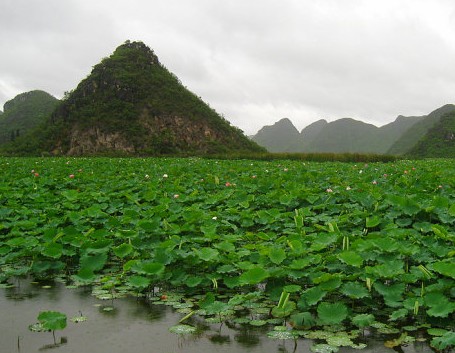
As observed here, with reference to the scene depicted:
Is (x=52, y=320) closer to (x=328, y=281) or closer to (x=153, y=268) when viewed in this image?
(x=153, y=268)

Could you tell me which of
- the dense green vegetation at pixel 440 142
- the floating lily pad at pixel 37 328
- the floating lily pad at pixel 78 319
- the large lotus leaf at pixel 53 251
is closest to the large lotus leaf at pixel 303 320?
the floating lily pad at pixel 78 319

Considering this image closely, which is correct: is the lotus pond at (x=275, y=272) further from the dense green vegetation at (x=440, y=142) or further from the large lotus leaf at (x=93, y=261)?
the dense green vegetation at (x=440, y=142)

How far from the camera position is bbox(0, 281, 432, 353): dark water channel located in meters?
2.55

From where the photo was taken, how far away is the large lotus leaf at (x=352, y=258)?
323 centimetres

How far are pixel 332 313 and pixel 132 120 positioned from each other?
70892mm

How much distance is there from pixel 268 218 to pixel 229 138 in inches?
2649

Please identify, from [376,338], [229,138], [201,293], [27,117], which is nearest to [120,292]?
[201,293]

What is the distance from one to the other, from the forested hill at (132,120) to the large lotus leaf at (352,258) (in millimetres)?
60070

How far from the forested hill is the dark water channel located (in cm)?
5955

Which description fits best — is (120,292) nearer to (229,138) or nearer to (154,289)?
(154,289)

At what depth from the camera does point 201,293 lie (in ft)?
11.7

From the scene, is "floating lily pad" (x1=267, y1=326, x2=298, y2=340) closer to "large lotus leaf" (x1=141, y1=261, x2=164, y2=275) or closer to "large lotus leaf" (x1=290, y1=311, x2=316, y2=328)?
"large lotus leaf" (x1=290, y1=311, x2=316, y2=328)

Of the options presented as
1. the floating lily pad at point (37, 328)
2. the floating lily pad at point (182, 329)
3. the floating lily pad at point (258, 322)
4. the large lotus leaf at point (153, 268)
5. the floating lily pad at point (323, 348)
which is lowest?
the floating lily pad at point (323, 348)

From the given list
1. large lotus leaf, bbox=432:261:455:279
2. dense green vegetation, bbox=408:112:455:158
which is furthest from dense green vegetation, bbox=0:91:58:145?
large lotus leaf, bbox=432:261:455:279
